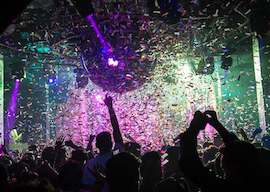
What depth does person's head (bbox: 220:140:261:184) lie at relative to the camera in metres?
1.53

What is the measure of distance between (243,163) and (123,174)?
0.83 metres

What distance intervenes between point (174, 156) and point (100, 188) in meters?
1.18

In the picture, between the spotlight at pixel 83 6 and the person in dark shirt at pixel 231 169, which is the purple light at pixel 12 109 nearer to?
the spotlight at pixel 83 6

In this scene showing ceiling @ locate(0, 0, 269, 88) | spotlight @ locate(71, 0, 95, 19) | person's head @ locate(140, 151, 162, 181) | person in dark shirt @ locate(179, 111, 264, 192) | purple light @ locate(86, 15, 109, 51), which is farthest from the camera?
purple light @ locate(86, 15, 109, 51)

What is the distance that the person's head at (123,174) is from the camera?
181 centimetres

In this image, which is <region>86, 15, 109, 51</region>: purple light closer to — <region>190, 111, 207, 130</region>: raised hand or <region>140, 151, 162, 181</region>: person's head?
<region>140, 151, 162, 181</region>: person's head

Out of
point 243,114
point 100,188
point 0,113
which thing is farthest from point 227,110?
point 100,188

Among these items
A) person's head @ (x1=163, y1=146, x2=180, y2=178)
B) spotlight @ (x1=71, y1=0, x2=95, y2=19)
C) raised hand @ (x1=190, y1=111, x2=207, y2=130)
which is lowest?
person's head @ (x1=163, y1=146, x2=180, y2=178)

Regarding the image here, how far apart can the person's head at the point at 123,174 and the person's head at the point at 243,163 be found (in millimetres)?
677

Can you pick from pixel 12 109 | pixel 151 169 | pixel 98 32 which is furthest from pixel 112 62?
pixel 12 109

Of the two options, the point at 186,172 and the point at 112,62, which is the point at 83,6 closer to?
the point at 112,62

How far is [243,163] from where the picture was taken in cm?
Answer: 156

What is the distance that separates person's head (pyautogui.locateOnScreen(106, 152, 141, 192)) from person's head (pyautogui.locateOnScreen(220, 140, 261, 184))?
677mm

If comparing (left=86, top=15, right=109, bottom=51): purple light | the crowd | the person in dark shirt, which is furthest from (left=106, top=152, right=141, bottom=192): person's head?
(left=86, top=15, right=109, bottom=51): purple light
